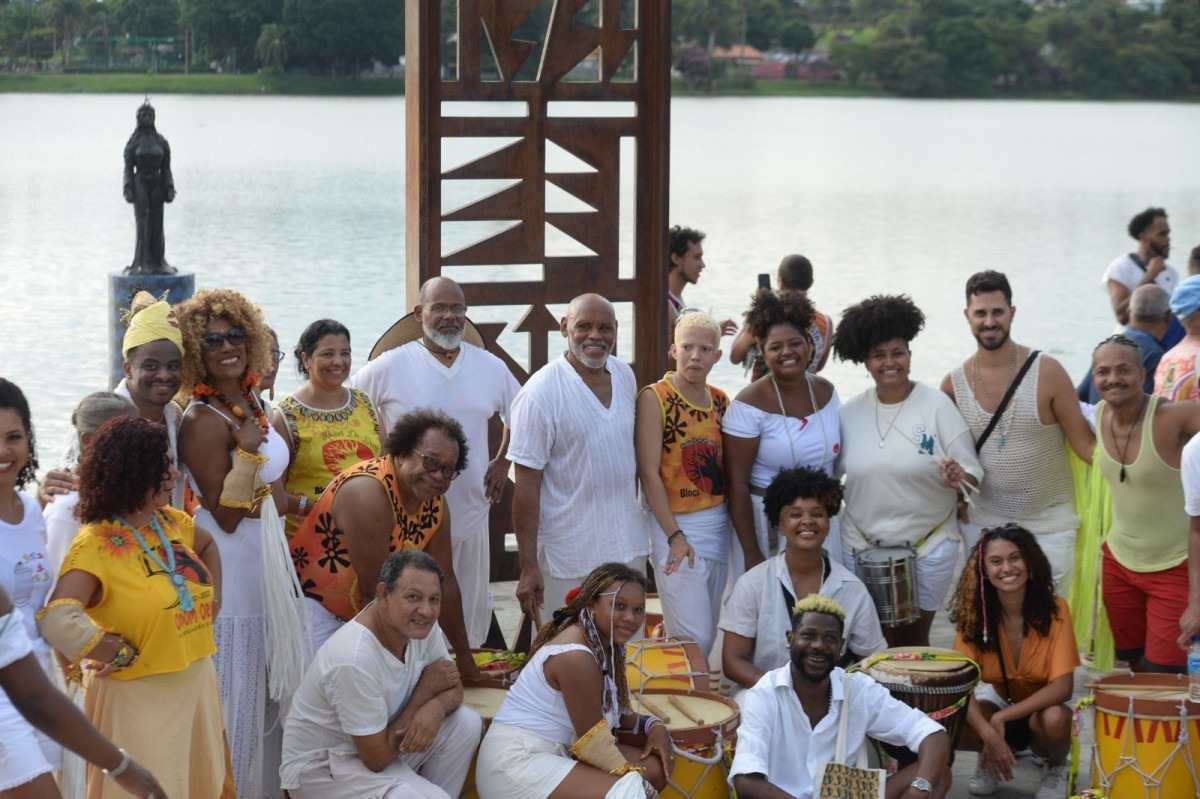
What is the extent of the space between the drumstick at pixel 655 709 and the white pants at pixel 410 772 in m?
0.53

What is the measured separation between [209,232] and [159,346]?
27.5m

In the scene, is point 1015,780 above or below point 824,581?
below

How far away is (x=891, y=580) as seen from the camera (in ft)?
20.9

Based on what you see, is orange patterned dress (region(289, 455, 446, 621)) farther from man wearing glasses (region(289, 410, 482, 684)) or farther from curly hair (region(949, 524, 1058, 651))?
curly hair (region(949, 524, 1058, 651))

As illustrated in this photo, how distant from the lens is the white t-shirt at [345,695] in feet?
17.2

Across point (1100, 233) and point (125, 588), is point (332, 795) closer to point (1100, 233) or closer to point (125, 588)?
point (125, 588)

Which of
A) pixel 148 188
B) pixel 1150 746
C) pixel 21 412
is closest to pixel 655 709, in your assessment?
pixel 1150 746

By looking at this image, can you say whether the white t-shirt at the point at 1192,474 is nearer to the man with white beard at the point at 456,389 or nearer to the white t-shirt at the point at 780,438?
the white t-shirt at the point at 780,438

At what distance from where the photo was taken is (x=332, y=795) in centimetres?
538

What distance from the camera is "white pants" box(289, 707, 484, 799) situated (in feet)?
17.5

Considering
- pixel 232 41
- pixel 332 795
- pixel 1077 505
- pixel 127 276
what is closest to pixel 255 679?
pixel 332 795

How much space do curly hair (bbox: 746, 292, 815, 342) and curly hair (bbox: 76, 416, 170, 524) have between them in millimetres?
2476

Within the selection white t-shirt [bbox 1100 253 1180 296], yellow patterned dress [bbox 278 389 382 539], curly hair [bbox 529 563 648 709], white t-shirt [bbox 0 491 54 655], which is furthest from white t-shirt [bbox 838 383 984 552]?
white t-shirt [bbox 1100 253 1180 296]

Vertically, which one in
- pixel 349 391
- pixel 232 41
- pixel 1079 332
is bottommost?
pixel 1079 332
